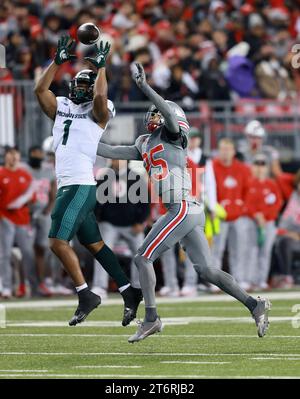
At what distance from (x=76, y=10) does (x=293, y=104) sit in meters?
4.84

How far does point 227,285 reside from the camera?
29.9 ft

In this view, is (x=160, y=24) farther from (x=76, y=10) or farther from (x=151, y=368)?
(x=151, y=368)

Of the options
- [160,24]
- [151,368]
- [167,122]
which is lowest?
[151,368]

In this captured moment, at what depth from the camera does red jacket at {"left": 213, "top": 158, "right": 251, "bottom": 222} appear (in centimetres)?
1599

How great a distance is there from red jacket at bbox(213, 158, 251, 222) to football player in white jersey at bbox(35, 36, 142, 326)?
6033 mm

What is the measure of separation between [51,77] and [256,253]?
695 centimetres

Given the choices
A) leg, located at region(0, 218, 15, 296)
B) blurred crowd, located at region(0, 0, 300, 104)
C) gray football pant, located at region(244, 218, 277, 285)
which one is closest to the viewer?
leg, located at region(0, 218, 15, 296)

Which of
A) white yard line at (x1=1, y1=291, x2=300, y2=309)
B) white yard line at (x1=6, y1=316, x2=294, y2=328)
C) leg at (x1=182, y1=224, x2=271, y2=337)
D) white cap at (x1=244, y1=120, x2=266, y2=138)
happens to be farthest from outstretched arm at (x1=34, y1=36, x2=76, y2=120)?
white cap at (x1=244, y1=120, x2=266, y2=138)

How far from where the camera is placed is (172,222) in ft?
30.0

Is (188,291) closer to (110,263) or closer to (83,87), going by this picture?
(110,263)

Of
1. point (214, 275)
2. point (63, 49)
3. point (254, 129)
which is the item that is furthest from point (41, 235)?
point (214, 275)

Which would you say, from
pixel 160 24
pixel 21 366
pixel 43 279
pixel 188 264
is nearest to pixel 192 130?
pixel 188 264

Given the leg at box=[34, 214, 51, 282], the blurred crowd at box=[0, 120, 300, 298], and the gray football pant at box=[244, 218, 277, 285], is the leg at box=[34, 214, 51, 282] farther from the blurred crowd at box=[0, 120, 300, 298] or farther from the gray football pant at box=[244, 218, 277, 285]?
the gray football pant at box=[244, 218, 277, 285]

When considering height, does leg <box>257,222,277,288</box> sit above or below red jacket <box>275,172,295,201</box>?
below
